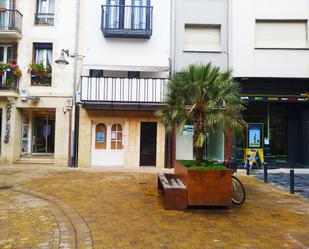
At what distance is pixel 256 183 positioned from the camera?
32.5ft

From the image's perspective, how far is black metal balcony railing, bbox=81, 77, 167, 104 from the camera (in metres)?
13.2

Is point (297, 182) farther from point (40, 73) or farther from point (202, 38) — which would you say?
point (40, 73)

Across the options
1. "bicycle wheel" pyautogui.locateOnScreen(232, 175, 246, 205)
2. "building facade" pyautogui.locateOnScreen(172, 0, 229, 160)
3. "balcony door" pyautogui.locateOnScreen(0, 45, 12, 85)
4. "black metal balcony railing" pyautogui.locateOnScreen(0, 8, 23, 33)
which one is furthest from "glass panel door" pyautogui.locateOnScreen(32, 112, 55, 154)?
"bicycle wheel" pyautogui.locateOnScreen(232, 175, 246, 205)

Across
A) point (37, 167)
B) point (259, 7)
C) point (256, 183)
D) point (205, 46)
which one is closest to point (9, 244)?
point (256, 183)

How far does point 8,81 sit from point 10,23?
114 inches

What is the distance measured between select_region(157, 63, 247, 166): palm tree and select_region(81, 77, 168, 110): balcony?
240 inches

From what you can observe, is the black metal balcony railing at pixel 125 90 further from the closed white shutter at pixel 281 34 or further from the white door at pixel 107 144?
the closed white shutter at pixel 281 34

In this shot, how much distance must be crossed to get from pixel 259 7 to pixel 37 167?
43.0 ft

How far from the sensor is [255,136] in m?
14.1

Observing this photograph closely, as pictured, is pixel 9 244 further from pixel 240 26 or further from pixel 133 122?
pixel 240 26

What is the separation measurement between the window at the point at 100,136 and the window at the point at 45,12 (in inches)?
230

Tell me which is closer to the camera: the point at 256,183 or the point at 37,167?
the point at 256,183

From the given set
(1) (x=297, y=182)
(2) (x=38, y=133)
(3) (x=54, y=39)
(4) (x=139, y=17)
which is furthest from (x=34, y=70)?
(1) (x=297, y=182)

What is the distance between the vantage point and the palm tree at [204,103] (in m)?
6.75
